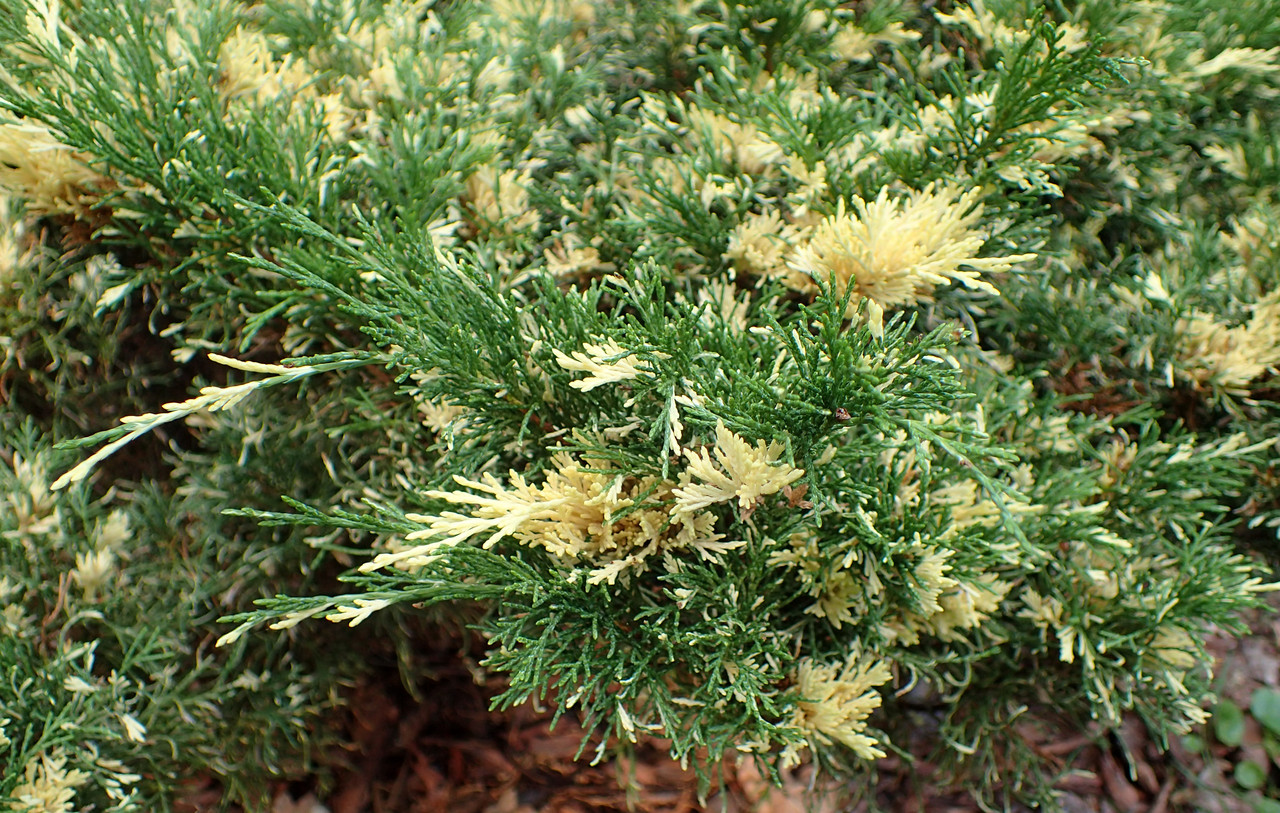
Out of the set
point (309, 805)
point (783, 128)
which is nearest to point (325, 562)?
point (309, 805)

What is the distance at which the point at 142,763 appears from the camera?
1.52 m

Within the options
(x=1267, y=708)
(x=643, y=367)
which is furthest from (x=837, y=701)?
(x=1267, y=708)

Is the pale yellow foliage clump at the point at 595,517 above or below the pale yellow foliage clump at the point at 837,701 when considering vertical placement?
above

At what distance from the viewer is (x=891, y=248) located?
1159 millimetres

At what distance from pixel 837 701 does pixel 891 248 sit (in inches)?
26.3

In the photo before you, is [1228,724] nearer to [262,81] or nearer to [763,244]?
[763,244]

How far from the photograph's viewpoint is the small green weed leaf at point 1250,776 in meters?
2.02

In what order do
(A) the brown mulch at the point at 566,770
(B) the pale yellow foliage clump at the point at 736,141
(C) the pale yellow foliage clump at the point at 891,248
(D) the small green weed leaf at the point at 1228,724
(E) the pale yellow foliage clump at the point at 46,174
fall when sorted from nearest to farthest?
1. (C) the pale yellow foliage clump at the point at 891,248
2. (E) the pale yellow foliage clump at the point at 46,174
3. (B) the pale yellow foliage clump at the point at 736,141
4. (A) the brown mulch at the point at 566,770
5. (D) the small green weed leaf at the point at 1228,724

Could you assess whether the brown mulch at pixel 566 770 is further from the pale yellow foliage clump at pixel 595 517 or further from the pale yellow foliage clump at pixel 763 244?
the pale yellow foliage clump at pixel 763 244

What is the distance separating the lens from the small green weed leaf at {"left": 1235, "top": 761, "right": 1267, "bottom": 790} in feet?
6.61

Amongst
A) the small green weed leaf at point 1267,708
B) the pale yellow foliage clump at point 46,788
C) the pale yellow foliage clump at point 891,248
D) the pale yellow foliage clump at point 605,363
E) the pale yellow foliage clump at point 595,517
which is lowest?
the small green weed leaf at point 1267,708

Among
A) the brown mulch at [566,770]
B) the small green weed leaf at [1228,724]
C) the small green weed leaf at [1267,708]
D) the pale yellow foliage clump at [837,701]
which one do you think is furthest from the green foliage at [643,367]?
the small green weed leaf at [1267,708]

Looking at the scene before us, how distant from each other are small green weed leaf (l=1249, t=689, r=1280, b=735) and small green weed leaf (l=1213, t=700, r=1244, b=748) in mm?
50

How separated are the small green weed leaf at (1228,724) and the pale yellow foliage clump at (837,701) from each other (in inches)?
55.4
